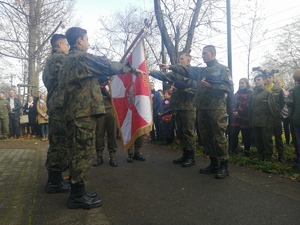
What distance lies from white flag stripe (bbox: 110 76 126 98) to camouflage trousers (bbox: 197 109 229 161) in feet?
4.71

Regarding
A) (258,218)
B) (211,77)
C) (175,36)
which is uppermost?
(175,36)

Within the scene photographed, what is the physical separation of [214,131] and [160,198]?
5.70 feet

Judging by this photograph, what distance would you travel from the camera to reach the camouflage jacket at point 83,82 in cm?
332

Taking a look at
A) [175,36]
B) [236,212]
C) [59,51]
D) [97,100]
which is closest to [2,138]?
[175,36]

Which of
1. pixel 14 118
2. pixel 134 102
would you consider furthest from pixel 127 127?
pixel 14 118

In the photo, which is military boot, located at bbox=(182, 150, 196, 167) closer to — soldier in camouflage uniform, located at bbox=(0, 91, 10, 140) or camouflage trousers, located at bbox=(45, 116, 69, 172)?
camouflage trousers, located at bbox=(45, 116, 69, 172)

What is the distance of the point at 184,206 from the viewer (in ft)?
10.6

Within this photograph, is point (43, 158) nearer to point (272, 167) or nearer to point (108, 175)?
point (108, 175)

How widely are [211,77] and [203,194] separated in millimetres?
1971

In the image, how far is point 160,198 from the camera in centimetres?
354

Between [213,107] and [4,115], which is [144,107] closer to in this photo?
[213,107]

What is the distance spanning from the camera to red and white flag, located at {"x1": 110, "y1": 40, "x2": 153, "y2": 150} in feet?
15.3

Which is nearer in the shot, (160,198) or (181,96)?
(160,198)

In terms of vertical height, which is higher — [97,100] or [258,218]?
[97,100]
